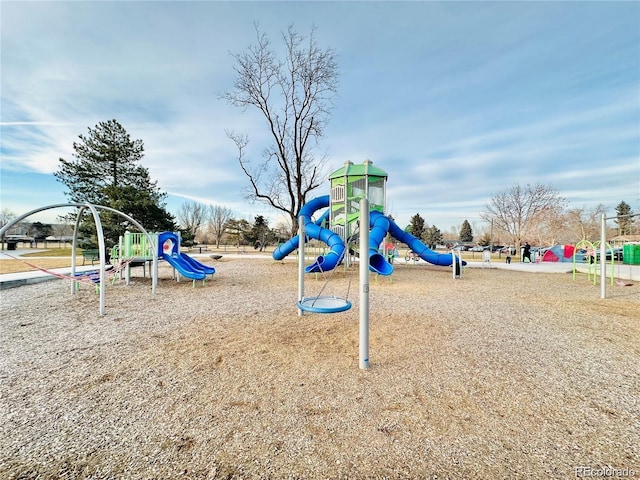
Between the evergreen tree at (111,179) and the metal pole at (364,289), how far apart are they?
76.1 feet

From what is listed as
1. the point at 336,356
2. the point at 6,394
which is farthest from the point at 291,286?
the point at 6,394

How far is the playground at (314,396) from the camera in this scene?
1.97 meters

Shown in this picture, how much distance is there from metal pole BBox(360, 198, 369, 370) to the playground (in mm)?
198

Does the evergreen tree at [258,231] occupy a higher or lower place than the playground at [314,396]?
higher

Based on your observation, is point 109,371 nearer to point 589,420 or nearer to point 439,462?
point 439,462

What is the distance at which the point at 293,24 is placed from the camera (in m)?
18.0

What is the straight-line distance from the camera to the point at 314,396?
9.14ft

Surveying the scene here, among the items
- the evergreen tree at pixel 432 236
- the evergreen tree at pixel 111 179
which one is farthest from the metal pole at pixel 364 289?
the evergreen tree at pixel 432 236

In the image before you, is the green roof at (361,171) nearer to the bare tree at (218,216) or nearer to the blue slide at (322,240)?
the blue slide at (322,240)

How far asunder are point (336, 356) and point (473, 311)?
155 inches

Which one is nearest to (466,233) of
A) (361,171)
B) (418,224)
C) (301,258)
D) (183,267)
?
(418,224)

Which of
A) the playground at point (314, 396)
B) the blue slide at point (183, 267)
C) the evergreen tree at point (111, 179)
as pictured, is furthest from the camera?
the evergreen tree at point (111, 179)

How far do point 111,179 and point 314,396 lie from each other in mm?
27530

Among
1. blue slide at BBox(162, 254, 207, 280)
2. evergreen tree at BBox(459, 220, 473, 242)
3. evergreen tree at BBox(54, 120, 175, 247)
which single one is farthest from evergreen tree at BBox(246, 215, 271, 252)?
evergreen tree at BBox(459, 220, 473, 242)
